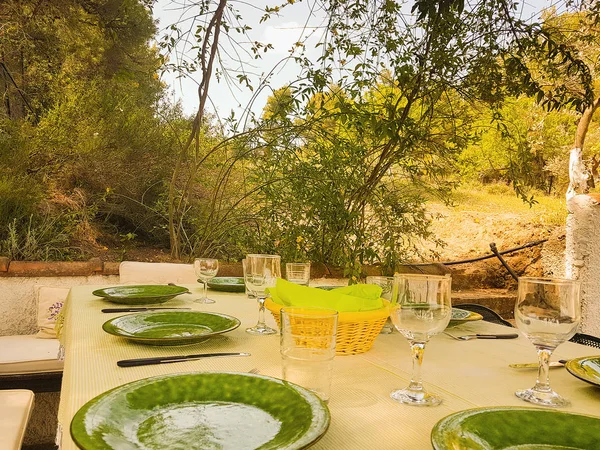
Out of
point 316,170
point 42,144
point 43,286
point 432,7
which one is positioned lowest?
point 43,286

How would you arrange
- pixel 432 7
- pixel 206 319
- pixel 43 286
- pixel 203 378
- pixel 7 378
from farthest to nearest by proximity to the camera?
pixel 432 7
pixel 43 286
pixel 7 378
pixel 206 319
pixel 203 378

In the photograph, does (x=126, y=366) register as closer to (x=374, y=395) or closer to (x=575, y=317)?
(x=374, y=395)

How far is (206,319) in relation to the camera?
4.18 ft

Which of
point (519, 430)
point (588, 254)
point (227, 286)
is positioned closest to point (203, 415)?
point (519, 430)

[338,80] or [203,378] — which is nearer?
[203,378]

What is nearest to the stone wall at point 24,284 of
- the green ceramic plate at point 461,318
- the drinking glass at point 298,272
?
the drinking glass at point 298,272

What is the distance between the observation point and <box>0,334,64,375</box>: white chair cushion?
214 cm

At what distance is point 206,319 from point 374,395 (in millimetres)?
597

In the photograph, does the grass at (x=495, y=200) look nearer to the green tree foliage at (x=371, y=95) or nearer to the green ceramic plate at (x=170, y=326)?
the green tree foliage at (x=371, y=95)

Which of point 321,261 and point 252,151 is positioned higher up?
point 252,151

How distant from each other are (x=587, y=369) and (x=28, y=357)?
2.15 metres

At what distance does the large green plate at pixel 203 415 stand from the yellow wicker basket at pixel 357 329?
10.9 inches

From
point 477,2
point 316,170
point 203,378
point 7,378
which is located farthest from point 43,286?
point 477,2

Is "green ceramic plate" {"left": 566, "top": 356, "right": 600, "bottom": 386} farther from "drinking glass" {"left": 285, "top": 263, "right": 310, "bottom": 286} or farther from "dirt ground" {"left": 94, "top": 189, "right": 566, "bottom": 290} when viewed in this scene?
"dirt ground" {"left": 94, "top": 189, "right": 566, "bottom": 290}
